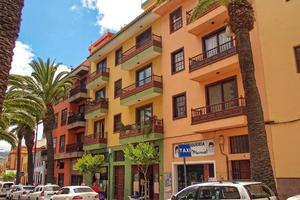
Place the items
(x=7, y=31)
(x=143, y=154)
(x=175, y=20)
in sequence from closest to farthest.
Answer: (x=7, y=31) < (x=143, y=154) < (x=175, y=20)

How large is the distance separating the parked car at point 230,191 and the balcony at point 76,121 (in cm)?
2592

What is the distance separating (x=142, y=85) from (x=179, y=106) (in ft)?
12.6

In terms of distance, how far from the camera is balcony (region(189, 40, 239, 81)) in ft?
61.2

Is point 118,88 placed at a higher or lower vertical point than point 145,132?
higher

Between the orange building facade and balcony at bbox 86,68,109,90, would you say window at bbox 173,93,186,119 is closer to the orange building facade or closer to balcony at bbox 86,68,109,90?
balcony at bbox 86,68,109,90

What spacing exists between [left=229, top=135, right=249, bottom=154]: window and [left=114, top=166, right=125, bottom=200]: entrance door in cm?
1195

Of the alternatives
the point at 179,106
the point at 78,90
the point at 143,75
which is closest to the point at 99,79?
the point at 78,90

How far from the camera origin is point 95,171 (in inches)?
1166

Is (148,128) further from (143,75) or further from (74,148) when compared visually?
(74,148)

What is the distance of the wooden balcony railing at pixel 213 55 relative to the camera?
744 inches

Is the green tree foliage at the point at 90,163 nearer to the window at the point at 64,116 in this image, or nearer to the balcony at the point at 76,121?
the balcony at the point at 76,121

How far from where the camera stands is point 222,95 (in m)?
20.0

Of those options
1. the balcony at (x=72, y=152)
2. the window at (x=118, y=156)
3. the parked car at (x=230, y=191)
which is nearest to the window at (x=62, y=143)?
the balcony at (x=72, y=152)

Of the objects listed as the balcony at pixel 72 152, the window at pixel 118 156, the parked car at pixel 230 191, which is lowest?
the parked car at pixel 230 191
